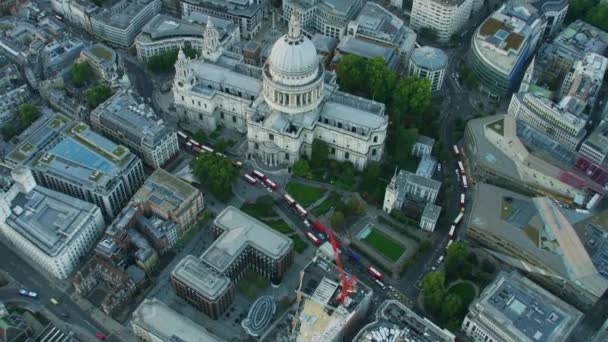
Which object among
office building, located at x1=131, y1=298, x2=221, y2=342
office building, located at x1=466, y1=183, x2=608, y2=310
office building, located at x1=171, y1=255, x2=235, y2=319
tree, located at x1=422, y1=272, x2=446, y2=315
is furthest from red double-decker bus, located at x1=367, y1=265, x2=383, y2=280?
office building, located at x1=131, y1=298, x2=221, y2=342

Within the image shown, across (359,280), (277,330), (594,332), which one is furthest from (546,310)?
(277,330)

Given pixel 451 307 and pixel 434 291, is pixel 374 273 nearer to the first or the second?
pixel 434 291

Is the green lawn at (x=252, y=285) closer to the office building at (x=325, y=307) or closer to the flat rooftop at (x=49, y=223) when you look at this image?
the office building at (x=325, y=307)

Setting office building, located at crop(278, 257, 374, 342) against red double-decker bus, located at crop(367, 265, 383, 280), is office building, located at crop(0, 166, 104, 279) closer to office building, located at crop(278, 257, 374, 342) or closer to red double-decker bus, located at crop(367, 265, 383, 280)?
office building, located at crop(278, 257, 374, 342)

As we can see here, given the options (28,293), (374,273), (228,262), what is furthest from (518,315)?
(28,293)

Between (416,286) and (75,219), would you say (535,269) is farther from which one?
(75,219)

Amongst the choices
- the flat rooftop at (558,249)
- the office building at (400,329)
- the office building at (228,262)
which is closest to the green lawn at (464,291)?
the flat rooftop at (558,249)
